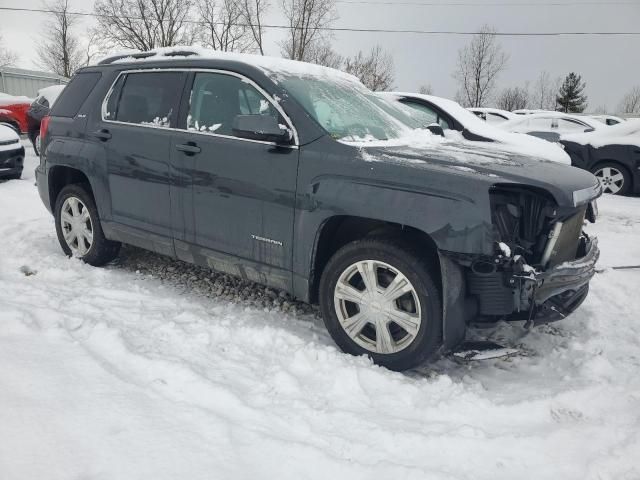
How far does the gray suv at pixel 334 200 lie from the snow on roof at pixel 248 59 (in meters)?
0.02

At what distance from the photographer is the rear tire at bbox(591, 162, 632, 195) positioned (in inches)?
347

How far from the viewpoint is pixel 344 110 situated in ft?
11.3

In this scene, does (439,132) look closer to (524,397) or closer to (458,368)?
(458,368)

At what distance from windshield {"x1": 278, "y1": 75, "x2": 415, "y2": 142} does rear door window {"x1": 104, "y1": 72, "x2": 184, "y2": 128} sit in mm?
955

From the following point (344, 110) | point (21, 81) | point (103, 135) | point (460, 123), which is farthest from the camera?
point (21, 81)

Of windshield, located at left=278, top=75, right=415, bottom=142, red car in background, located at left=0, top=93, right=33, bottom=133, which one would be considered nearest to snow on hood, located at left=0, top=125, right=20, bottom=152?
red car in background, located at left=0, top=93, right=33, bottom=133

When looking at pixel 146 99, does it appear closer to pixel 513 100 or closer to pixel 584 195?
pixel 584 195

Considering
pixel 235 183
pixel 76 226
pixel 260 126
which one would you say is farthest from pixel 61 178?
pixel 260 126

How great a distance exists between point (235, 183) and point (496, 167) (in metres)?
1.66

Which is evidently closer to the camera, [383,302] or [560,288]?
[560,288]

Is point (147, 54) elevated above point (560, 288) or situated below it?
above

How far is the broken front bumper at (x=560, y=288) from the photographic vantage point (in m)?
2.57

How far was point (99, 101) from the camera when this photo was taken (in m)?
4.23

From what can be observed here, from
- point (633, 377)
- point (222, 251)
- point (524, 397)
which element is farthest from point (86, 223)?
point (633, 377)
